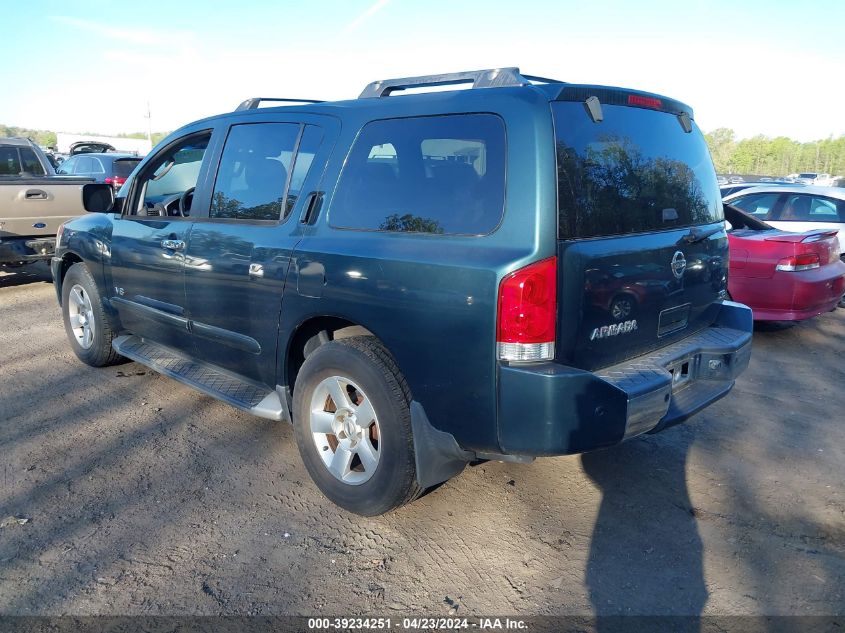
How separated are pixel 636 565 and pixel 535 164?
1.77 metres

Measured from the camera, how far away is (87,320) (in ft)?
17.7

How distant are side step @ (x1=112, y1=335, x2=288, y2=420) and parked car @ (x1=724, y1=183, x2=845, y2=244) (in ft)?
23.4

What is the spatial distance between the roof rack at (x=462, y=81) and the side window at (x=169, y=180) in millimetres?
1487

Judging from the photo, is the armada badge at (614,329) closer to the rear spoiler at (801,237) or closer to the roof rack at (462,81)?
the roof rack at (462,81)

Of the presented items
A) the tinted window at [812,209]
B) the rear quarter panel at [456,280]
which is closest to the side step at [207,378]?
the rear quarter panel at [456,280]

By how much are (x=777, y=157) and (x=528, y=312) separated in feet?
241

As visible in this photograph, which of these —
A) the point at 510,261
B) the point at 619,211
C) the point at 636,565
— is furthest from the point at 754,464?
the point at 510,261

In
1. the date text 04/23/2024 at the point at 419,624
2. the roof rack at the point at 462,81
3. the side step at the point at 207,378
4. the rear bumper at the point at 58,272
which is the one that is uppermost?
the roof rack at the point at 462,81

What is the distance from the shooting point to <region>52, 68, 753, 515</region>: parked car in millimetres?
2643

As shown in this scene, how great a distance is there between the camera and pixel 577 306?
269cm

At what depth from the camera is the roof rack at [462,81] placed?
118 inches

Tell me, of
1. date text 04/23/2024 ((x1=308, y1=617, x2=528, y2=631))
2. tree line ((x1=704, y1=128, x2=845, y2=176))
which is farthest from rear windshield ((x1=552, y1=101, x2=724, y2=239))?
tree line ((x1=704, y1=128, x2=845, y2=176))

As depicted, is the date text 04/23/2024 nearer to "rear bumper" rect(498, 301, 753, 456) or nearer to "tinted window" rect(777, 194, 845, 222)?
"rear bumper" rect(498, 301, 753, 456)

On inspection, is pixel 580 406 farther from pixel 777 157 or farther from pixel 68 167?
pixel 777 157
